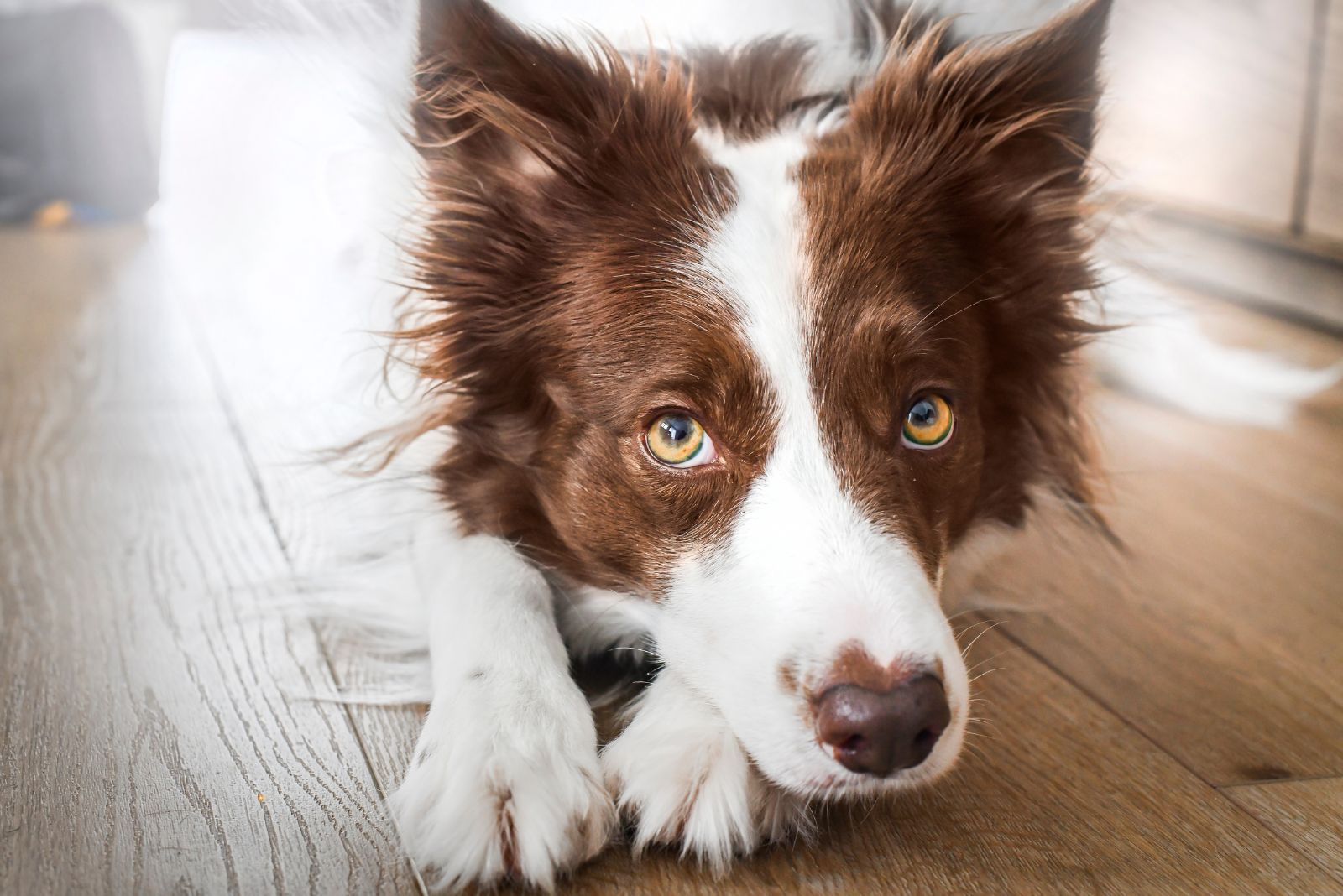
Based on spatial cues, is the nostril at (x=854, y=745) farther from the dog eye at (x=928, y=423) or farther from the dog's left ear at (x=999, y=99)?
the dog's left ear at (x=999, y=99)

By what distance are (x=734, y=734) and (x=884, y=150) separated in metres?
0.93

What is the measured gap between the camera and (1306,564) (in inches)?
97.3

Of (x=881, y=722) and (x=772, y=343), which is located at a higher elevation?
(x=772, y=343)

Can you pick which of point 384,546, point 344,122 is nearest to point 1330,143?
point 344,122

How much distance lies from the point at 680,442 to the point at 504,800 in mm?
543

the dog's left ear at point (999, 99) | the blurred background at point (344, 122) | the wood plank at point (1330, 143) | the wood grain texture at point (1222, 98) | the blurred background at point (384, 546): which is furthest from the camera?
the wood grain texture at point (1222, 98)

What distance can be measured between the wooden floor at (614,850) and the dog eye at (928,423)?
421 mm

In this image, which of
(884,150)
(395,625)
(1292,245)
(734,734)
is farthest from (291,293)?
(1292,245)

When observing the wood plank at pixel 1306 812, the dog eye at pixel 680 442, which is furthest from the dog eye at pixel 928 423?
the wood plank at pixel 1306 812

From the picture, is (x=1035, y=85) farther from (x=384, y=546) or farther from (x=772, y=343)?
(x=384, y=546)

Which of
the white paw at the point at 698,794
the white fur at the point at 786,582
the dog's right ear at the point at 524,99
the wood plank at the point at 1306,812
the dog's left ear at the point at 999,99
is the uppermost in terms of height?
the dog's right ear at the point at 524,99

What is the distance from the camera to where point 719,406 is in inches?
65.0

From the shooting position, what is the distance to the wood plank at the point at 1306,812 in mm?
1503

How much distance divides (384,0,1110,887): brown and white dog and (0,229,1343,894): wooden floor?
127 mm
